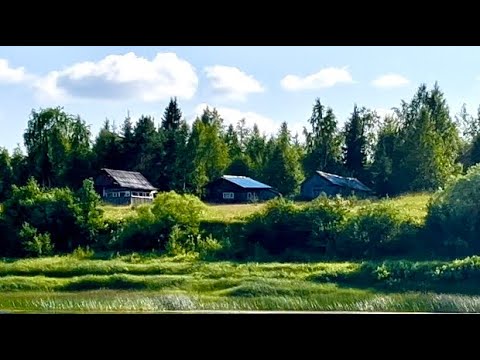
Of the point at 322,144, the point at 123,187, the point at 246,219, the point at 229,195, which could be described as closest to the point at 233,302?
the point at 246,219

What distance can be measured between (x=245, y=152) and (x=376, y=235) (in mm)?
920

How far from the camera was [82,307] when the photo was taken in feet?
12.7

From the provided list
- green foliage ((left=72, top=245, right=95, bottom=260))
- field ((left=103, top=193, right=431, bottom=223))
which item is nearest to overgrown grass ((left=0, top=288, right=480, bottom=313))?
green foliage ((left=72, top=245, right=95, bottom=260))

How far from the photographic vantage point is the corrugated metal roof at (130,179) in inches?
161

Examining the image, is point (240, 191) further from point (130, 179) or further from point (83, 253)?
point (83, 253)

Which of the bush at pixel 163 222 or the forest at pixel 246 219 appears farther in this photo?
the bush at pixel 163 222

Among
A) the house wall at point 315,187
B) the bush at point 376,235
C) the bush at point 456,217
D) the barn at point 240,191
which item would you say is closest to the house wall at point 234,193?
the barn at point 240,191

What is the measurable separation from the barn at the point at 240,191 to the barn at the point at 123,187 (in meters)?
0.37

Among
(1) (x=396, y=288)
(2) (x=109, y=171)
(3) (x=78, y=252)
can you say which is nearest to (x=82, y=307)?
(3) (x=78, y=252)

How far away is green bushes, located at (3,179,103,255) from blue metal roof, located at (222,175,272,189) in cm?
82

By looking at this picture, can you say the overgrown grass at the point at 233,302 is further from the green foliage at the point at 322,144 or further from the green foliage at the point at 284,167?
the green foliage at the point at 322,144

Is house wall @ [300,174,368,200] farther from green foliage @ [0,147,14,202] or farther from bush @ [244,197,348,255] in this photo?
green foliage @ [0,147,14,202]
